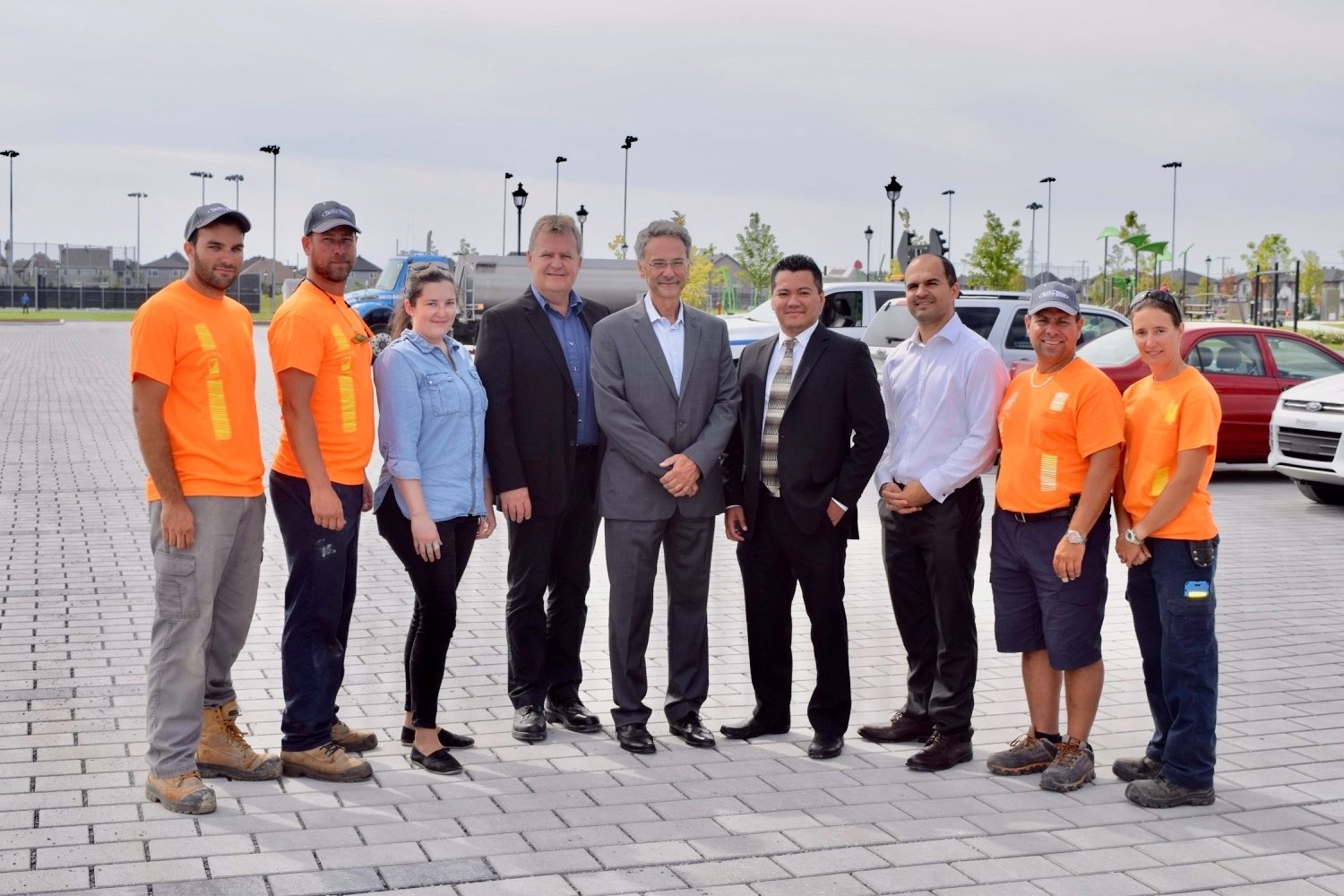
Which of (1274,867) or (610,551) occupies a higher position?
(610,551)

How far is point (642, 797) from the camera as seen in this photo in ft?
16.1

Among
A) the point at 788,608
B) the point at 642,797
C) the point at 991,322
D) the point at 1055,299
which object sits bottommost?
the point at 642,797

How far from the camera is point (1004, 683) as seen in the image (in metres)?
6.54

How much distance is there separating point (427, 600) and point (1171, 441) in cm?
270

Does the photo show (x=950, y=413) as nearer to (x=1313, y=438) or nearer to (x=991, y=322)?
(x=1313, y=438)

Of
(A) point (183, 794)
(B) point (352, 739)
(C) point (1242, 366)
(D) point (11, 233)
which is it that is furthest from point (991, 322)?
(D) point (11, 233)

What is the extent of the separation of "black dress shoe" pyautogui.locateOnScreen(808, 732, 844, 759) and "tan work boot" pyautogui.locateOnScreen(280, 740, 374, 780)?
65.0 inches

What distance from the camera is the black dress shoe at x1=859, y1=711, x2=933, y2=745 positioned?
5.66 m

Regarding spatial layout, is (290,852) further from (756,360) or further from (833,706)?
(756,360)

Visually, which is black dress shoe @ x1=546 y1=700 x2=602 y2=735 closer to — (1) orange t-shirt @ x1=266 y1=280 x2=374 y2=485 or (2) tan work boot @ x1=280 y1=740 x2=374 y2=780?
(2) tan work boot @ x1=280 y1=740 x2=374 y2=780

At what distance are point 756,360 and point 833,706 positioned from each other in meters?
1.40

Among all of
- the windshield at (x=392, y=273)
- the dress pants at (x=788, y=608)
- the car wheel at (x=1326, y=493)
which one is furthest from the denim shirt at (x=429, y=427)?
the windshield at (x=392, y=273)

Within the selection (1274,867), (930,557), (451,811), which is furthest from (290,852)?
(1274,867)

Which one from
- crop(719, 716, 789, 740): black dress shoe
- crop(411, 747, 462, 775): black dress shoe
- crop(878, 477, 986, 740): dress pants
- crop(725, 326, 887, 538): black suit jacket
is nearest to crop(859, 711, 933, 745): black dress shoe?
crop(878, 477, 986, 740): dress pants
